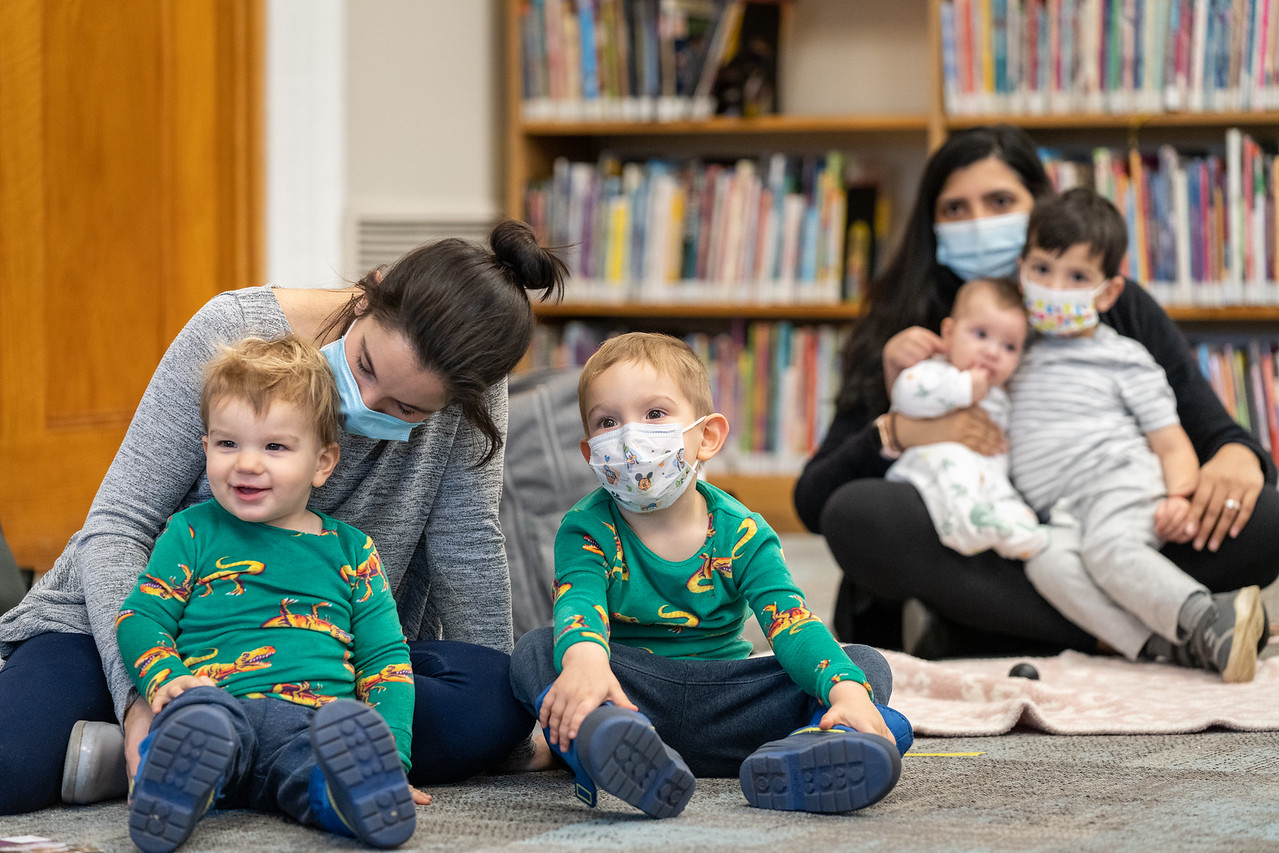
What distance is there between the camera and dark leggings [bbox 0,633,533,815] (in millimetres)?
1192

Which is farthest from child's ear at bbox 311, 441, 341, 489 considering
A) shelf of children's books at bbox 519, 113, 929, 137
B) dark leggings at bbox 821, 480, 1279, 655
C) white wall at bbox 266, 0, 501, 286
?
shelf of children's books at bbox 519, 113, 929, 137

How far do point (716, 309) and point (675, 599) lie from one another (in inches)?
83.7

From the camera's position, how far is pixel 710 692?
133cm

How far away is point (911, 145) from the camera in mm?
3537

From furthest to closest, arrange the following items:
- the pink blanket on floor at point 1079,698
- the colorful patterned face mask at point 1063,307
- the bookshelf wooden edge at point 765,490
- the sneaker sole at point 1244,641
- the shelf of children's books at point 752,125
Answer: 1. the bookshelf wooden edge at point 765,490
2. the shelf of children's books at point 752,125
3. the colorful patterned face mask at point 1063,307
4. the sneaker sole at point 1244,641
5. the pink blanket on floor at point 1079,698

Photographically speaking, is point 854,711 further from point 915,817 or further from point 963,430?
point 963,430

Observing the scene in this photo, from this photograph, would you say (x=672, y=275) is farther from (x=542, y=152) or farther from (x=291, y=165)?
(x=291, y=165)

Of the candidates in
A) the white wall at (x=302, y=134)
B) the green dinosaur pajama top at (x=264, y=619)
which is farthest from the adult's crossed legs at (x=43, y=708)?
the white wall at (x=302, y=134)

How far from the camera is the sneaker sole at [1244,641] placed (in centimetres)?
180

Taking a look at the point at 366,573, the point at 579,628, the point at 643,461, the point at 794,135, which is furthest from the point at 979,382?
Result: the point at 794,135

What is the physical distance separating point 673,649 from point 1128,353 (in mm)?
1057

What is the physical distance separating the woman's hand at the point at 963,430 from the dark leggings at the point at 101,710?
937mm

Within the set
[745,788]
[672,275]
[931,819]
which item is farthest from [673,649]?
[672,275]

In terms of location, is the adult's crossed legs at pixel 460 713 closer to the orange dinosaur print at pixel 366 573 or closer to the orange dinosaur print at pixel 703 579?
the orange dinosaur print at pixel 366 573
